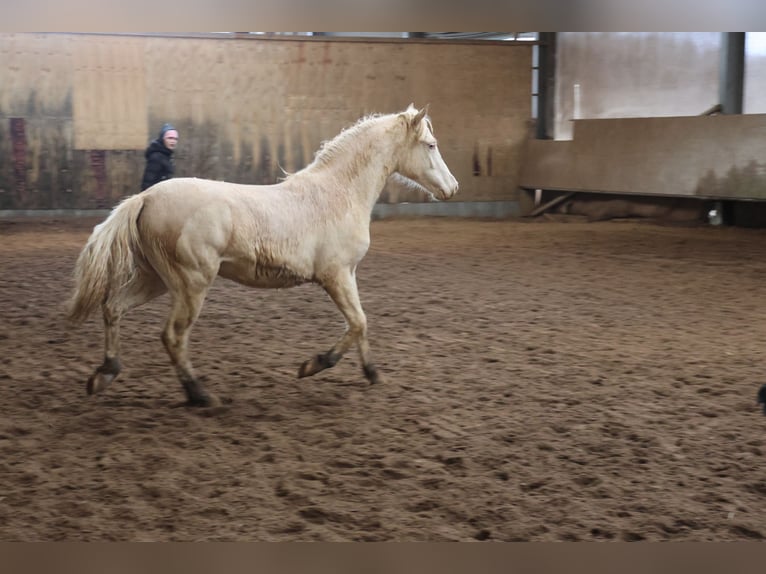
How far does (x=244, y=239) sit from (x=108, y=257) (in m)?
0.71

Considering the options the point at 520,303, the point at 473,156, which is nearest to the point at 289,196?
the point at 520,303

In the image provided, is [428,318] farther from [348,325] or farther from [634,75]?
[634,75]

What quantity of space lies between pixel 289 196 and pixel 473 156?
42.0ft

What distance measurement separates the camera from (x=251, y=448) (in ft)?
13.7

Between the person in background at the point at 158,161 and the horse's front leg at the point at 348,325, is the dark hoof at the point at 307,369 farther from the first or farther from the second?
the person in background at the point at 158,161

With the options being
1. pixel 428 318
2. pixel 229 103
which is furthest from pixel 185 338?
pixel 229 103

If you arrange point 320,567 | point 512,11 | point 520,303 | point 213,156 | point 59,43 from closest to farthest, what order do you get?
point 512,11, point 320,567, point 520,303, point 59,43, point 213,156

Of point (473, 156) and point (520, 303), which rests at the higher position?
point (473, 156)

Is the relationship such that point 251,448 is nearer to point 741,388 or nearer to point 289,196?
point 289,196

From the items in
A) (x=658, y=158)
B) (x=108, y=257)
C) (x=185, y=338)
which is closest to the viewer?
(x=108, y=257)

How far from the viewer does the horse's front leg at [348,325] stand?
5094 mm

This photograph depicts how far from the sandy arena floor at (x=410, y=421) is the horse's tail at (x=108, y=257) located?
646 millimetres

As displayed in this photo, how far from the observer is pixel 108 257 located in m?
4.61

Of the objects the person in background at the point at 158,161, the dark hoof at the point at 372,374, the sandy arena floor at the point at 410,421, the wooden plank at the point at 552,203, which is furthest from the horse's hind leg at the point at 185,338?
the wooden plank at the point at 552,203
